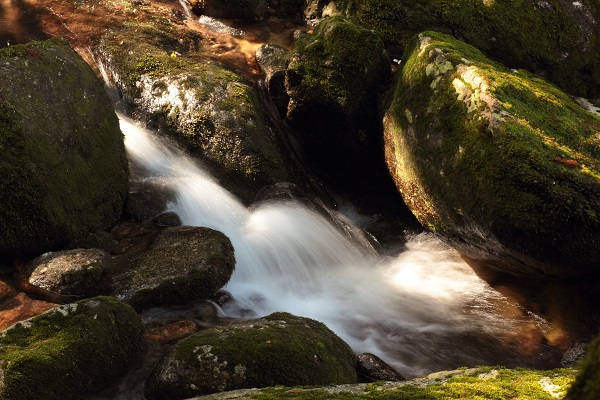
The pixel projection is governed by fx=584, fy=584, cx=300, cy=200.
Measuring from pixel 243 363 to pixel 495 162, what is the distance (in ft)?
12.4

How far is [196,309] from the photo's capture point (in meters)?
6.02

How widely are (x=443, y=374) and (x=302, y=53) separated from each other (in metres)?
6.48

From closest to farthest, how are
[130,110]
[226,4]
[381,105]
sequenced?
[381,105], [130,110], [226,4]

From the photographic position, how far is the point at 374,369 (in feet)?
18.1

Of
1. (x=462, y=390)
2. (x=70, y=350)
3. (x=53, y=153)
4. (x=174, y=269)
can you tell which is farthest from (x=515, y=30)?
(x=70, y=350)

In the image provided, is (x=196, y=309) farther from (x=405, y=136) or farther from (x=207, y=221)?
(x=405, y=136)

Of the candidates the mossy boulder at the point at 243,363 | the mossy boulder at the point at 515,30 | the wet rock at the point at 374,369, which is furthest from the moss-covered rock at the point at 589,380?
the mossy boulder at the point at 515,30

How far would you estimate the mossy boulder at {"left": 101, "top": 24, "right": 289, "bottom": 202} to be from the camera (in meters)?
8.70

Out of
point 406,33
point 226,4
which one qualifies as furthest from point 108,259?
point 226,4

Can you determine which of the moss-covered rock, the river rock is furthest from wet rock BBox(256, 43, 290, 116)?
the moss-covered rock

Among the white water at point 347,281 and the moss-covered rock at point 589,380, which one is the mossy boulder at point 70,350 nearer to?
the white water at point 347,281

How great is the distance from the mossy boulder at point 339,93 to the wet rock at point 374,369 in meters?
4.12

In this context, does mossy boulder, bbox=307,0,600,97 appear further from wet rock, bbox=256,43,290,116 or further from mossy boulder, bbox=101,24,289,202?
mossy boulder, bbox=101,24,289,202

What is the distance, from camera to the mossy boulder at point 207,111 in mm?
8695
